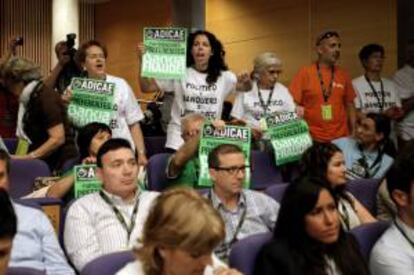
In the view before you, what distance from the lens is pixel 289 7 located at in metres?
8.37

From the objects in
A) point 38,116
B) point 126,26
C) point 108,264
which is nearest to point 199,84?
point 38,116

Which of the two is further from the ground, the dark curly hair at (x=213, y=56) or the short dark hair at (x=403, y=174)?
the dark curly hair at (x=213, y=56)

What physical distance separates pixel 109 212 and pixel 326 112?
2.55 m

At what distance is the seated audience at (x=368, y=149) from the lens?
184 inches

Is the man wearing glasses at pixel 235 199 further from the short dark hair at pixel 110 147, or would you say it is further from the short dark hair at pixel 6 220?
the short dark hair at pixel 6 220

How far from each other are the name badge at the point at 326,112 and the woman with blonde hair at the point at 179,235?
11.0 ft

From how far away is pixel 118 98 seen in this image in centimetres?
455

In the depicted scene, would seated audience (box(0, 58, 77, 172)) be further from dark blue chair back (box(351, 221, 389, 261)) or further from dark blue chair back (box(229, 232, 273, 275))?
dark blue chair back (box(351, 221, 389, 261))

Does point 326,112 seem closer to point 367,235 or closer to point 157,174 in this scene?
point 157,174

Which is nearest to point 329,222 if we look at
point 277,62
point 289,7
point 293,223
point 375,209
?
point 293,223

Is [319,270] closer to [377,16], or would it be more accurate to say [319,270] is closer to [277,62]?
[277,62]

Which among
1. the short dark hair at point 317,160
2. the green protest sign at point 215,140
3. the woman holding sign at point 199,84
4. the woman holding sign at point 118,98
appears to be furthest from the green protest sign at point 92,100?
the short dark hair at point 317,160

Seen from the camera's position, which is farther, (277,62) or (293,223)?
(277,62)

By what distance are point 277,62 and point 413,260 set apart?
2.57m
